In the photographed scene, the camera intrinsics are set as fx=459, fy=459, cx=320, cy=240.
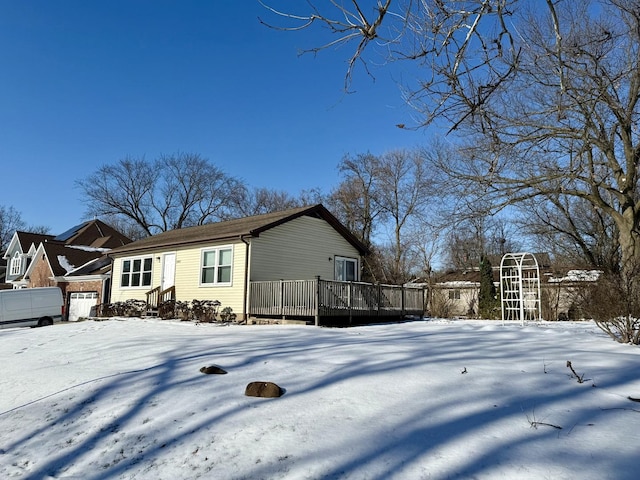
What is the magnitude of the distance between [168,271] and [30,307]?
21.8 feet

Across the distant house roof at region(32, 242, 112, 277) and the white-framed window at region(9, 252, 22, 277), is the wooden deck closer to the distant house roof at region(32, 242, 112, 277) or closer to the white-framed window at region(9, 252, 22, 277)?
the distant house roof at region(32, 242, 112, 277)

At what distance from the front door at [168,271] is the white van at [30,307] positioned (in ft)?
18.8

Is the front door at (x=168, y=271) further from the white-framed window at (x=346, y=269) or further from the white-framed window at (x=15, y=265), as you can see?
the white-framed window at (x=15, y=265)

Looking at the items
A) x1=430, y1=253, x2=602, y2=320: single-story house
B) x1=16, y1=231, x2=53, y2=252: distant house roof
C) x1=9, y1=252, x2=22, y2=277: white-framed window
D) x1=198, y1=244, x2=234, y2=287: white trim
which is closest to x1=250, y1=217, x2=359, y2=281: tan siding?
x1=198, y1=244, x2=234, y2=287: white trim

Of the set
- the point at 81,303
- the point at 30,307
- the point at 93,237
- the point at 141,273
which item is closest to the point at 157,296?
the point at 141,273

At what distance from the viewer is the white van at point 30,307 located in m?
19.8

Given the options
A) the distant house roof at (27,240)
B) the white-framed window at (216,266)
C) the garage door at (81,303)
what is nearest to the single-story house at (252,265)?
the white-framed window at (216,266)

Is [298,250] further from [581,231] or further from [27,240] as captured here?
[27,240]

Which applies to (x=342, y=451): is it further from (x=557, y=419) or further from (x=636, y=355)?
(x=636, y=355)

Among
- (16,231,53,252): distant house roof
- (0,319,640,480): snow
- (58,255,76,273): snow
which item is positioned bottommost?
(0,319,640,480): snow

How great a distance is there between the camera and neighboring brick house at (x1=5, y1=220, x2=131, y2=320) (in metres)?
28.2

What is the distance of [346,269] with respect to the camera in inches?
827

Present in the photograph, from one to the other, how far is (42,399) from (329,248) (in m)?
15.0

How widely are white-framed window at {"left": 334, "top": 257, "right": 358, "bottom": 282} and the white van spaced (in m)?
13.1
